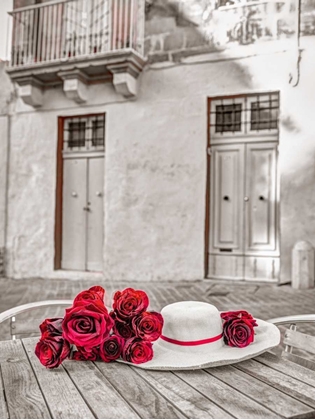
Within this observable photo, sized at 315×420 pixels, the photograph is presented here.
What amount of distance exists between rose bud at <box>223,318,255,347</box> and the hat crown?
0.03 meters

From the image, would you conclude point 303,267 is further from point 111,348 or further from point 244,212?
point 111,348

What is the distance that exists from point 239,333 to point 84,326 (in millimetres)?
569

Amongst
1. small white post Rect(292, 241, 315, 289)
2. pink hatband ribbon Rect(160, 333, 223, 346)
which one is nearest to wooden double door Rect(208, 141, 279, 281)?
small white post Rect(292, 241, 315, 289)

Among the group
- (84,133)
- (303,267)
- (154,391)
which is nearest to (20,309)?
(154,391)

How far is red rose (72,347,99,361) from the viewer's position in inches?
65.5

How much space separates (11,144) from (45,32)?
217 centimetres

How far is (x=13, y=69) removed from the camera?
8688 mm

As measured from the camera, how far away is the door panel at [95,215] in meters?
8.71

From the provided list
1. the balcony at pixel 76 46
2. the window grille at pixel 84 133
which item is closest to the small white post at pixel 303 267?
the balcony at pixel 76 46

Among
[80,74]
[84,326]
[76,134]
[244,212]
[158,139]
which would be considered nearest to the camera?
[84,326]

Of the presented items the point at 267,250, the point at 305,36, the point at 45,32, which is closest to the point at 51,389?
the point at 267,250

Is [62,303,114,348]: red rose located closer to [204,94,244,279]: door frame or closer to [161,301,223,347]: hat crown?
[161,301,223,347]: hat crown

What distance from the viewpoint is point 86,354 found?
1.68 metres

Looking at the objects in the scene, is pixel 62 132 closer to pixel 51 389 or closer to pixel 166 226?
pixel 166 226
